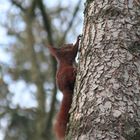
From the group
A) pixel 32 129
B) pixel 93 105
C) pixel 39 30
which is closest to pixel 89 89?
pixel 93 105

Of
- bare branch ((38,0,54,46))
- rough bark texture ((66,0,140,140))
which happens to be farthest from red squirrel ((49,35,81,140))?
bare branch ((38,0,54,46))

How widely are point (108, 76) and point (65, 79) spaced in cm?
64

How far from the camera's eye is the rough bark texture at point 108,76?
207cm

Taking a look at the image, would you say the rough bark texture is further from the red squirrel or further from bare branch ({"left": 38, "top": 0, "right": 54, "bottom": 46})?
bare branch ({"left": 38, "top": 0, "right": 54, "bottom": 46})

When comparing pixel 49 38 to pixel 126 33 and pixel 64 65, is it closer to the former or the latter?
pixel 64 65

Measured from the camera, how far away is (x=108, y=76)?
2.21m

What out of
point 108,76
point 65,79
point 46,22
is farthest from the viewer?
point 46,22

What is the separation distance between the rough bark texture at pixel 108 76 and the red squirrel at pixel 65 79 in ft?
1.19

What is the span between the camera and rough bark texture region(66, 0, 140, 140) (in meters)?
2.07

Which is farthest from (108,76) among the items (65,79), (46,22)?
(46,22)

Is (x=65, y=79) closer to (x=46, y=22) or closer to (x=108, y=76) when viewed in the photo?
(x=108, y=76)

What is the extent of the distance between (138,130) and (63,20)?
641cm

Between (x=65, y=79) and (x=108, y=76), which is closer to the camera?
(x=108, y=76)

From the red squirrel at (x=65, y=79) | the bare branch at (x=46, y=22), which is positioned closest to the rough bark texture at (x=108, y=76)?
the red squirrel at (x=65, y=79)
